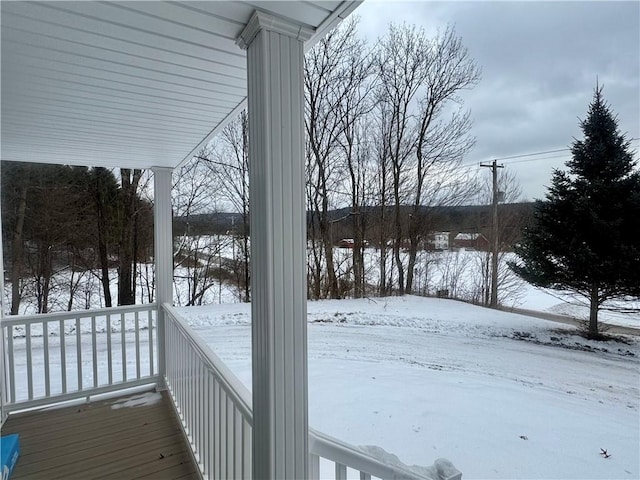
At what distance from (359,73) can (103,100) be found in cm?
807

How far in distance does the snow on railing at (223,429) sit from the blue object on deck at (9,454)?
3.26 ft

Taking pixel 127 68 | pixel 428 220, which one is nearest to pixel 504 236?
pixel 428 220

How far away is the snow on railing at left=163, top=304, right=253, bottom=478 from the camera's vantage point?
1.48m

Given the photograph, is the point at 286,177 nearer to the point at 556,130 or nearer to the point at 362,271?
the point at 362,271

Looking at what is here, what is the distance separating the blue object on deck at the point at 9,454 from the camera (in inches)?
78.6

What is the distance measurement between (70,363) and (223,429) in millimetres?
4096

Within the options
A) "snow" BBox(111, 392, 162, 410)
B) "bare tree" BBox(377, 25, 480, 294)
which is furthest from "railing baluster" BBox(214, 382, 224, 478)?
"bare tree" BBox(377, 25, 480, 294)

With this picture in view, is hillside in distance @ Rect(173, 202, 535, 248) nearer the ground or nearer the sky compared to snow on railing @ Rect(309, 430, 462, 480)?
nearer the sky

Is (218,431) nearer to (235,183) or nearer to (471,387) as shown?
(471,387)

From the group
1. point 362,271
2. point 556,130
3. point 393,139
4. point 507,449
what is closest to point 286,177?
point 507,449

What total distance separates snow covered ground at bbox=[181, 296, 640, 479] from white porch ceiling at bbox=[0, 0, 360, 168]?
9.51 ft

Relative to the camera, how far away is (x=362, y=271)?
902 centimetres

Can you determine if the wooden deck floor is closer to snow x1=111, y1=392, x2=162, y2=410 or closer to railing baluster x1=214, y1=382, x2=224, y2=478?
snow x1=111, y1=392, x2=162, y2=410

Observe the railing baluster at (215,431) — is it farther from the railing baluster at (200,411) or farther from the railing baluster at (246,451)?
the railing baluster at (246,451)
